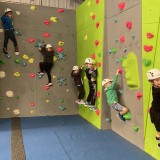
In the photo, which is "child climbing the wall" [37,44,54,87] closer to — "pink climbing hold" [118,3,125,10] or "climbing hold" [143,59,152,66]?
"pink climbing hold" [118,3,125,10]

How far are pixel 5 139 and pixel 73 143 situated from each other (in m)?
1.26

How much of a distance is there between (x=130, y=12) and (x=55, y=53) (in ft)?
8.93

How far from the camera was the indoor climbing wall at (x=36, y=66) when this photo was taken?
18.8 feet

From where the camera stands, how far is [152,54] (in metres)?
3.23

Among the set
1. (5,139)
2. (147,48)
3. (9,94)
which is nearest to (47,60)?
(9,94)

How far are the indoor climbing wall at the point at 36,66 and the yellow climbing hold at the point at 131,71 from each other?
8.34ft

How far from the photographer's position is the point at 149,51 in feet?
10.8

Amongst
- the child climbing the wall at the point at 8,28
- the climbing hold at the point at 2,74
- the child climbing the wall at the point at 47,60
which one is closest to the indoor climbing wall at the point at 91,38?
the child climbing the wall at the point at 47,60

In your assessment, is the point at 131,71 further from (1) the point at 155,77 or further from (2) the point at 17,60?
(2) the point at 17,60

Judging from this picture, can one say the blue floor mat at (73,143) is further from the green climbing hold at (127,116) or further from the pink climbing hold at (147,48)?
the pink climbing hold at (147,48)

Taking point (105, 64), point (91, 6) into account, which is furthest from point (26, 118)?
point (91, 6)

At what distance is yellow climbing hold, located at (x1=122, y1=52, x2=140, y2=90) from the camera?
366 cm

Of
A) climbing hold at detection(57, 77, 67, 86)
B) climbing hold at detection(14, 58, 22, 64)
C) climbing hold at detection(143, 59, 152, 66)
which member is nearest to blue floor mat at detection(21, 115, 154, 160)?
climbing hold at detection(57, 77, 67, 86)

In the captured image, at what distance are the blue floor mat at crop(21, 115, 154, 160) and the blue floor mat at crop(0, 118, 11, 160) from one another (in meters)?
0.28
